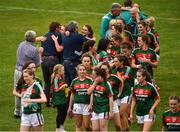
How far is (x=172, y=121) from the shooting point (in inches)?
741

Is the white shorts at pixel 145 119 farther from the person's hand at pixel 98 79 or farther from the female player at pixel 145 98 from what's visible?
the person's hand at pixel 98 79

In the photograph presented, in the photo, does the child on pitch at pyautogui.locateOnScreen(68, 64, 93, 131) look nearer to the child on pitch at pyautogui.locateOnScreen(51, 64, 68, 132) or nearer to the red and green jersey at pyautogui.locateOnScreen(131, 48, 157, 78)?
the child on pitch at pyautogui.locateOnScreen(51, 64, 68, 132)

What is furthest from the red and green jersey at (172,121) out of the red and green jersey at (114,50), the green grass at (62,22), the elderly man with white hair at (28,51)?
the elderly man with white hair at (28,51)

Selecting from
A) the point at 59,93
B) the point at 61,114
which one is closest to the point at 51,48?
the point at 59,93

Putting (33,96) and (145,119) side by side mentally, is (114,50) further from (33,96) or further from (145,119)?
(33,96)

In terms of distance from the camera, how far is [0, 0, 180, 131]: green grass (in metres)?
23.6

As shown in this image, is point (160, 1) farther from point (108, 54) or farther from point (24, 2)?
point (108, 54)

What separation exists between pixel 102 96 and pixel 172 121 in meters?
1.83

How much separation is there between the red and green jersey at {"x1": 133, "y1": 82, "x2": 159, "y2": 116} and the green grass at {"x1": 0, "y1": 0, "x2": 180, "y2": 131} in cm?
213

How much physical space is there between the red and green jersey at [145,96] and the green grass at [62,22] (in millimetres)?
2133

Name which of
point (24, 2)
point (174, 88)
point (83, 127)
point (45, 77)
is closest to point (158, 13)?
point (24, 2)

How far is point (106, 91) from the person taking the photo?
763 inches

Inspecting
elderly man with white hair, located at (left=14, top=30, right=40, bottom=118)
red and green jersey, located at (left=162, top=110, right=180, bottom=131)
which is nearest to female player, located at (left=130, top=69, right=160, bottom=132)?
red and green jersey, located at (left=162, top=110, right=180, bottom=131)

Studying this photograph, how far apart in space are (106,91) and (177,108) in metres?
1.79
